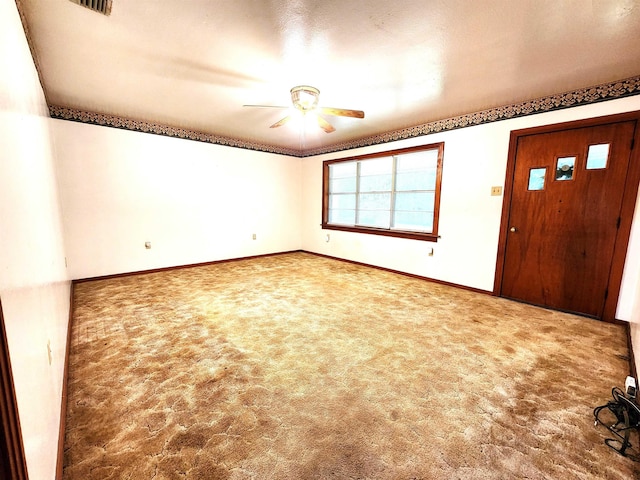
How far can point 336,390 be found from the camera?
1765 mm

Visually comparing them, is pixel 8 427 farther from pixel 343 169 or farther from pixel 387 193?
pixel 343 169

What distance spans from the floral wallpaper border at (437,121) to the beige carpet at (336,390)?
93.1 inches

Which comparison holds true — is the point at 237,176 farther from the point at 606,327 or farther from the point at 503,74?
the point at 606,327

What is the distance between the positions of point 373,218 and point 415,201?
934 mm

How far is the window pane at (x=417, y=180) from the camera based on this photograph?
4276 millimetres

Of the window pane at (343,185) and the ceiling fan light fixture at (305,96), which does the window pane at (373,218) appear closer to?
the window pane at (343,185)

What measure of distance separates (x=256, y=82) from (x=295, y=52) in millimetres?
716

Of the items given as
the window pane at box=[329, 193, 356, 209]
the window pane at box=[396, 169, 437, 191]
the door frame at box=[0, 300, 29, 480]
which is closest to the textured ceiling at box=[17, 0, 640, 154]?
the window pane at box=[396, 169, 437, 191]

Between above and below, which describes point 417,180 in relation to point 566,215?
above

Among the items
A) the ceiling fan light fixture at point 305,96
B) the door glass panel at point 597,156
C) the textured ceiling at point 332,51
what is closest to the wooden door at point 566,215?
the door glass panel at point 597,156

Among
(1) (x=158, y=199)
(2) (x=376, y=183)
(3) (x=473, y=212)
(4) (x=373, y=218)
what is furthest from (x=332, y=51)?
(1) (x=158, y=199)

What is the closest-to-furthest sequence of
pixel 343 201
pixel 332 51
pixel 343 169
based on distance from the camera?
1. pixel 332 51
2. pixel 343 169
3. pixel 343 201

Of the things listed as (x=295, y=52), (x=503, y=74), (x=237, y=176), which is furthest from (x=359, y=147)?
(x=295, y=52)

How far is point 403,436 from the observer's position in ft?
4.67
